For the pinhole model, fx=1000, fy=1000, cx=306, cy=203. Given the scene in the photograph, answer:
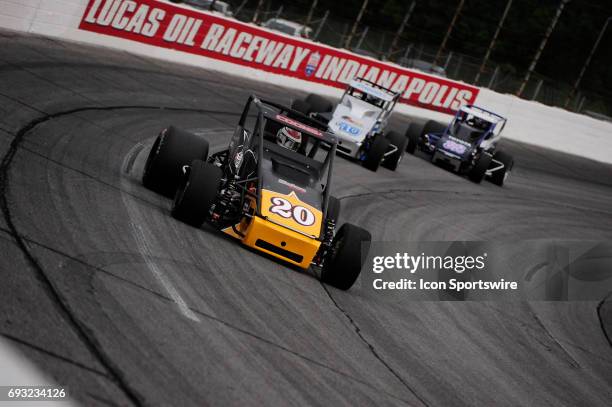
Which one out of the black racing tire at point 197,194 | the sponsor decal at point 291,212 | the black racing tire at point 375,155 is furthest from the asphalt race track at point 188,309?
the black racing tire at point 375,155

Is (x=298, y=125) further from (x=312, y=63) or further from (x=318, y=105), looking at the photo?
(x=312, y=63)

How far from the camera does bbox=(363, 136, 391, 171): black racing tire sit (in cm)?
2119

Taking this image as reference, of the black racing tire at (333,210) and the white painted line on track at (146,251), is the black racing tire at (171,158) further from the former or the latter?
the black racing tire at (333,210)

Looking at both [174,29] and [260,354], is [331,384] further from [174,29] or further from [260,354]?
[174,29]

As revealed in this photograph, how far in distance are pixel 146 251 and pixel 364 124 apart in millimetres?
12653

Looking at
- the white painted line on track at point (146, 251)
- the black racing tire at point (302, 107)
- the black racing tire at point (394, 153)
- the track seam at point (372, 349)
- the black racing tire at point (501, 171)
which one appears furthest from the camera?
the black racing tire at point (501, 171)

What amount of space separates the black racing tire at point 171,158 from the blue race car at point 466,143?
44.6 ft

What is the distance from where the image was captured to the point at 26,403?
5.67 m

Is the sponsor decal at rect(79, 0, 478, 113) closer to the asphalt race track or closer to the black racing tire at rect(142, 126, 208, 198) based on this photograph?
the asphalt race track

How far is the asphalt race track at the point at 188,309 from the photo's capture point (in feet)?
24.3

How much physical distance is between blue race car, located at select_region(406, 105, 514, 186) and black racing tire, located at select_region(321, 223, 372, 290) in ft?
45.0

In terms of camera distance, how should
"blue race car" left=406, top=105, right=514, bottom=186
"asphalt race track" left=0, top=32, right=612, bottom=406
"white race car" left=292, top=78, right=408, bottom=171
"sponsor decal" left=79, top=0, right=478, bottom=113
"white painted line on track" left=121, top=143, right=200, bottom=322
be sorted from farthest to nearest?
"blue race car" left=406, top=105, right=514, bottom=186 → "sponsor decal" left=79, top=0, right=478, bottom=113 → "white race car" left=292, top=78, right=408, bottom=171 → "white painted line on track" left=121, top=143, right=200, bottom=322 → "asphalt race track" left=0, top=32, right=612, bottom=406

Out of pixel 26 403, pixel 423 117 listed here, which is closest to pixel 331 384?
pixel 26 403

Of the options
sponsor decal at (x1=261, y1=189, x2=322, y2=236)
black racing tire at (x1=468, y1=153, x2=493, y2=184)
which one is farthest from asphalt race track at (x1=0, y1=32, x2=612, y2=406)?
black racing tire at (x1=468, y1=153, x2=493, y2=184)
